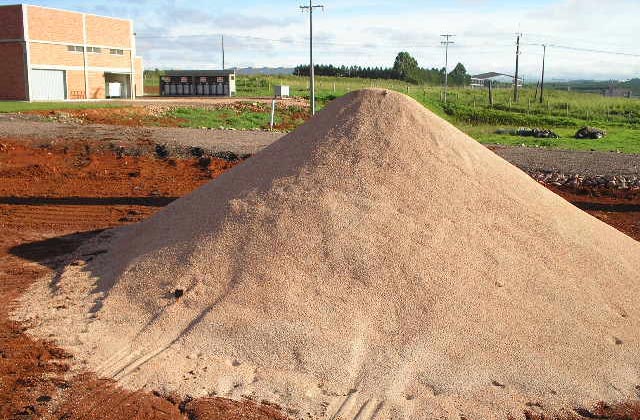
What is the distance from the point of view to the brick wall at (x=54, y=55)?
33.8 metres

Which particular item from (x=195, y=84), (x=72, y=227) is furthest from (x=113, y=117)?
(x=195, y=84)

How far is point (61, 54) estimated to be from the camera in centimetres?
3566

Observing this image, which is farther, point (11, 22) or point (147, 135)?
point (11, 22)

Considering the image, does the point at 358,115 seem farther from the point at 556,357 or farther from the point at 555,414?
the point at 555,414

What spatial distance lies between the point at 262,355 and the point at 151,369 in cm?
90

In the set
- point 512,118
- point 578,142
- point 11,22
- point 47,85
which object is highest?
point 11,22

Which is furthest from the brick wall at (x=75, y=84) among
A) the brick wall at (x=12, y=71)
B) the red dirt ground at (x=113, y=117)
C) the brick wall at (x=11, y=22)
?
the red dirt ground at (x=113, y=117)

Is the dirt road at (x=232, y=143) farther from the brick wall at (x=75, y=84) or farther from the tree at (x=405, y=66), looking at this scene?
the tree at (x=405, y=66)

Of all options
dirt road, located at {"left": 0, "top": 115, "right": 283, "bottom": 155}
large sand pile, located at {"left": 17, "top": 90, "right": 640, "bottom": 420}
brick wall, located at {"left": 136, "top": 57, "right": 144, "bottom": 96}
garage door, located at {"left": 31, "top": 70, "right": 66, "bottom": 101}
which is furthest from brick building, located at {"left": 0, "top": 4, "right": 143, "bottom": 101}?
large sand pile, located at {"left": 17, "top": 90, "right": 640, "bottom": 420}

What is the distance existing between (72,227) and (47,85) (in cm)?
2896

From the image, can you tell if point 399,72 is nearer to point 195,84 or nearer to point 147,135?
point 195,84

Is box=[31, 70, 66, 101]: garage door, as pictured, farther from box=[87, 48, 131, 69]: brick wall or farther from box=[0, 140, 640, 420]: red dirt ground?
box=[0, 140, 640, 420]: red dirt ground

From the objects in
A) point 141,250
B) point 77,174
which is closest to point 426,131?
point 141,250

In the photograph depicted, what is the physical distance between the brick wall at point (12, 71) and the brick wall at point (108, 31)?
488cm
